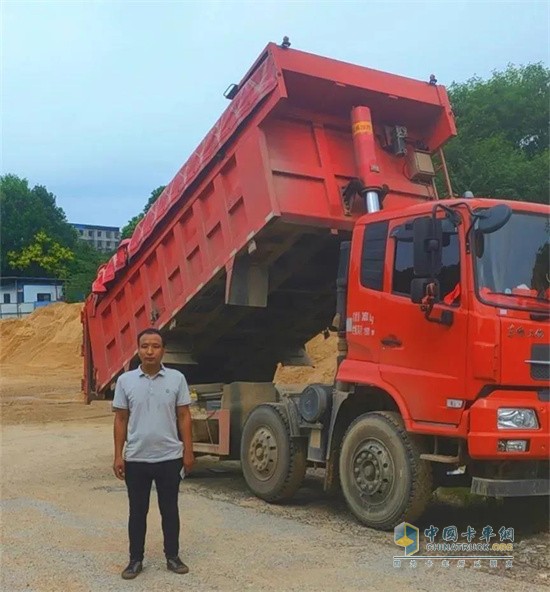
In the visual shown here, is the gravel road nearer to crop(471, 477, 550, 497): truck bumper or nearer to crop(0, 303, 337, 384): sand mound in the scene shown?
crop(471, 477, 550, 497): truck bumper

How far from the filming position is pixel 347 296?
617 centimetres

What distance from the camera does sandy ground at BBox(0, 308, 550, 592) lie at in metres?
4.50

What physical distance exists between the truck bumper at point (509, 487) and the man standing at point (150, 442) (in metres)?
1.96

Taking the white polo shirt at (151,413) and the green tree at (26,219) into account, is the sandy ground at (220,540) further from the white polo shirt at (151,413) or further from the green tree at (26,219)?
the green tree at (26,219)

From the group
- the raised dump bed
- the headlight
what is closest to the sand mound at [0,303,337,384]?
the raised dump bed

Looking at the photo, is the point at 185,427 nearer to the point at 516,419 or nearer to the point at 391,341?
the point at 391,341

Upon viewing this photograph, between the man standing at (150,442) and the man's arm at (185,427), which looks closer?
the man standing at (150,442)

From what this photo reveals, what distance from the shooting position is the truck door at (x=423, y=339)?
515 centimetres

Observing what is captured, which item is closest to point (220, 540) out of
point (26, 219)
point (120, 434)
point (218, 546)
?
point (218, 546)

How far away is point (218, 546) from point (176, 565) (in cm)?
69

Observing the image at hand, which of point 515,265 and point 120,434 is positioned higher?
point 515,265

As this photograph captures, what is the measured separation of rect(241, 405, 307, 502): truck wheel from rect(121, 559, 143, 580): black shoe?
2.27m

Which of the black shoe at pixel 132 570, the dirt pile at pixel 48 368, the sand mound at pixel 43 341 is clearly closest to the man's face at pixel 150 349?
the black shoe at pixel 132 570

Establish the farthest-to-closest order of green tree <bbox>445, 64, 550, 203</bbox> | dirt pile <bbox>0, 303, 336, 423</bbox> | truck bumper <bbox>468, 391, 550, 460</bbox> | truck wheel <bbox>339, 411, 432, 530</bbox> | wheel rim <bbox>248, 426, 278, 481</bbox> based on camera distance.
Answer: green tree <bbox>445, 64, 550, 203</bbox> < dirt pile <bbox>0, 303, 336, 423</bbox> < wheel rim <bbox>248, 426, 278, 481</bbox> < truck wheel <bbox>339, 411, 432, 530</bbox> < truck bumper <bbox>468, 391, 550, 460</bbox>
